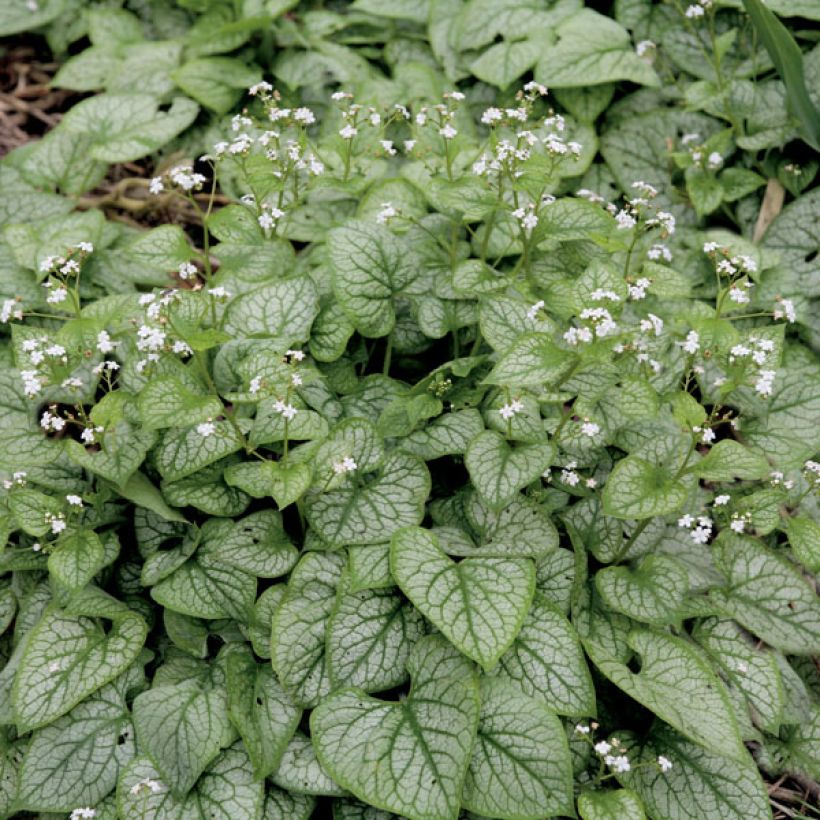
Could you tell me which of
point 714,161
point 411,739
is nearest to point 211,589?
point 411,739

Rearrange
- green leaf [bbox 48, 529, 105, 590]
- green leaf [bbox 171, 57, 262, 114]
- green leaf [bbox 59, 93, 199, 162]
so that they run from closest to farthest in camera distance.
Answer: green leaf [bbox 48, 529, 105, 590]
green leaf [bbox 59, 93, 199, 162]
green leaf [bbox 171, 57, 262, 114]

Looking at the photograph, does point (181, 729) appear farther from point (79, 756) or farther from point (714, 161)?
point (714, 161)

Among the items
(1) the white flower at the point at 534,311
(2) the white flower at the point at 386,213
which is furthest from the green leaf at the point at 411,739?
(2) the white flower at the point at 386,213

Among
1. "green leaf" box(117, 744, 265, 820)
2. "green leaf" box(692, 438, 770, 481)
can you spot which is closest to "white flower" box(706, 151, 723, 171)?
"green leaf" box(692, 438, 770, 481)

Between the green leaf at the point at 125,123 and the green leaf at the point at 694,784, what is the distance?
323cm

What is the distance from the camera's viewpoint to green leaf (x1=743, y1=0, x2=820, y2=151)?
3549 mm

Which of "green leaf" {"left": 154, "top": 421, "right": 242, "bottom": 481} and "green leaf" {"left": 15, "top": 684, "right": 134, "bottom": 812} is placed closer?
"green leaf" {"left": 15, "top": 684, "right": 134, "bottom": 812}

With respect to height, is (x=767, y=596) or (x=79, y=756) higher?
(x=767, y=596)

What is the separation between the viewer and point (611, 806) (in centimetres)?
250

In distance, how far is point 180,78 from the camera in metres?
4.34

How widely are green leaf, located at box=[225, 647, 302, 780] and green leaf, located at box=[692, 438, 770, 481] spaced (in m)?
1.40

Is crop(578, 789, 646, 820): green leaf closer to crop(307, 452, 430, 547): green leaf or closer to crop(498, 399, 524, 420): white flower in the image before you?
crop(307, 452, 430, 547): green leaf

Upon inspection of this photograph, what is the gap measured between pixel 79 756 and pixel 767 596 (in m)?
2.20

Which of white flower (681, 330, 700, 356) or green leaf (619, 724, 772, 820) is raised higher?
white flower (681, 330, 700, 356)
